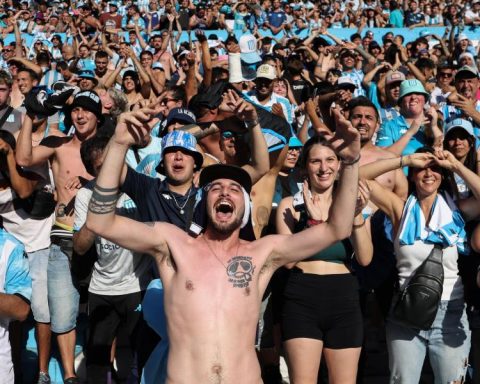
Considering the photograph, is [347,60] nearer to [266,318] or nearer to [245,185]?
[266,318]

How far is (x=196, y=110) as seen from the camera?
21.7ft

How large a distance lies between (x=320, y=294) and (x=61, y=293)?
6.77 feet

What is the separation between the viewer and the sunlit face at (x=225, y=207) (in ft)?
13.4

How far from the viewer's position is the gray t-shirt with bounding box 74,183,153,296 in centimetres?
544

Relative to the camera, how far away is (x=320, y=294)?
4.91 meters

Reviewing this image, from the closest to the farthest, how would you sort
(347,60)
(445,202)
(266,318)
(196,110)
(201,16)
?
(445,202) → (266,318) → (196,110) → (347,60) → (201,16)

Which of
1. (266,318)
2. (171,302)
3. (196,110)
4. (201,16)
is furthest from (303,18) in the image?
(171,302)

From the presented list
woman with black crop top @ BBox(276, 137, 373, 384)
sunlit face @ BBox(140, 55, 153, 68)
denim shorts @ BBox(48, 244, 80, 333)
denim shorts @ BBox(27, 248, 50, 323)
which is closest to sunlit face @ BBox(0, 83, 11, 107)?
denim shorts @ BBox(27, 248, 50, 323)

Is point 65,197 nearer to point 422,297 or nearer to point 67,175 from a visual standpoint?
point 67,175

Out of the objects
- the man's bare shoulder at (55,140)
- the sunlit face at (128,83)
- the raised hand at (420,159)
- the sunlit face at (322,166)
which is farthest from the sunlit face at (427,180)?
the sunlit face at (128,83)

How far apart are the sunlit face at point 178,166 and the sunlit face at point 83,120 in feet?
4.38

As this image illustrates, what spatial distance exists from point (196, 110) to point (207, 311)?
9.67ft

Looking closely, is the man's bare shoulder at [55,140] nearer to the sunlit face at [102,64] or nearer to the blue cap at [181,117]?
the blue cap at [181,117]

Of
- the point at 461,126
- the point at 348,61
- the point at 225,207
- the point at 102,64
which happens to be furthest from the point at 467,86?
the point at 102,64
